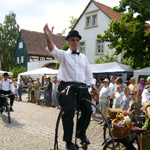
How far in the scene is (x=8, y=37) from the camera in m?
44.1

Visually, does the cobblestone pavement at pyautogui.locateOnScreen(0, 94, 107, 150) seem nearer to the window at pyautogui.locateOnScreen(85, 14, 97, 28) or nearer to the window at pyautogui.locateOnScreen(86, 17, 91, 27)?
the window at pyautogui.locateOnScreen(85, 14, 97, 28)

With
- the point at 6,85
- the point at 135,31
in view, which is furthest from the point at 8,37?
the point at 6,85

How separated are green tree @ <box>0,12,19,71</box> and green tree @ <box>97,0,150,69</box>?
1291 inches

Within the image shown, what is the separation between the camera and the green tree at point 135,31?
13.3 m

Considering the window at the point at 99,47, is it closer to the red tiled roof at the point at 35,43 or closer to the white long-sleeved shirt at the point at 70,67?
the red tiled roof at the point at 35,43

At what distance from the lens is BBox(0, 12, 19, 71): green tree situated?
142 feet

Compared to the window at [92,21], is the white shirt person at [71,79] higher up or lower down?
lower down

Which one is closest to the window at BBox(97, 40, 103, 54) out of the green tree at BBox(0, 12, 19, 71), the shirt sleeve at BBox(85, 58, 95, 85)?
the shirt sleeve at BBox(85, 58, 95, 85)

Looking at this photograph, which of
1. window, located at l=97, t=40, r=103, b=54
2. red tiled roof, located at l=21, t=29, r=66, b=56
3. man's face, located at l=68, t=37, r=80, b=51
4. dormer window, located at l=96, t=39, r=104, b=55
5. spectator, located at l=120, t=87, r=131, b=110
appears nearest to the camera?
man's face, located at l=68, t=37, r=80, b=51

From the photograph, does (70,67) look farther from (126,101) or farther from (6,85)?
(6,85)

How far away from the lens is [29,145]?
5.14 meters

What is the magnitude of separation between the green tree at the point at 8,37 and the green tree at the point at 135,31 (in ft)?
108

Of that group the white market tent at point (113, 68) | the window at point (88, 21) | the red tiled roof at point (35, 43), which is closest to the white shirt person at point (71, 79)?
the white market tent at point (113, 68)

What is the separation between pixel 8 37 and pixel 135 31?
35534mm
